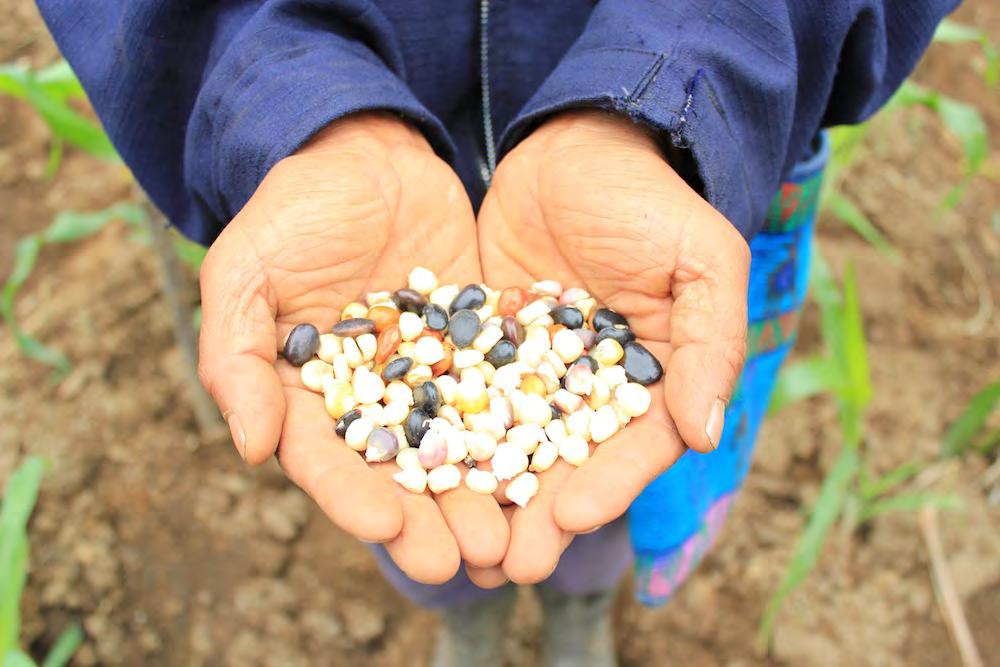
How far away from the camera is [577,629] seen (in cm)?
141

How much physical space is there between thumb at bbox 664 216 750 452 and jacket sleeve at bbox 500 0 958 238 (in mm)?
63

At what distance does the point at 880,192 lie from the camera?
2.06m

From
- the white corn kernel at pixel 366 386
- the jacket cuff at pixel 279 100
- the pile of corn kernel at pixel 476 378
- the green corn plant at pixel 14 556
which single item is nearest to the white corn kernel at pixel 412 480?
the pile of corn kernel at pixel 476 378

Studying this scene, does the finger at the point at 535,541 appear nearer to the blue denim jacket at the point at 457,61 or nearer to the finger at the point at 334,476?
the finger at the point at 334,476

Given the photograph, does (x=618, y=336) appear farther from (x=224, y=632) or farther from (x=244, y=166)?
(x=224, y=632)

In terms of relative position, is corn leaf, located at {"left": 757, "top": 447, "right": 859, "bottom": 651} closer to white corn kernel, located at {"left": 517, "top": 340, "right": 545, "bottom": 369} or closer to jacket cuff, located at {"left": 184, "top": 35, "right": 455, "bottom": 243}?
white corn kernel, located at {"left": 517, "top": 340, "right": 545, "bottom": 369}

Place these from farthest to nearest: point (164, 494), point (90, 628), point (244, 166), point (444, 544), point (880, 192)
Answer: point (880, 192) < point (164, 494) < point (90, 628) < point (244, 166) < point (444, 544)

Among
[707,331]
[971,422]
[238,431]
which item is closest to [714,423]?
[707,331]

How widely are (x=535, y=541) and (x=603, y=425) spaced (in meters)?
0.14

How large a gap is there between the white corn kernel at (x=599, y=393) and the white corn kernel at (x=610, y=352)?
0.02 m

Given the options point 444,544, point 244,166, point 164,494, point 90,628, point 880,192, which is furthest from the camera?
point 880,192

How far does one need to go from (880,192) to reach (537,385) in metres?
1.38

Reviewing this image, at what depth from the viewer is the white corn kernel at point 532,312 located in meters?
1.02

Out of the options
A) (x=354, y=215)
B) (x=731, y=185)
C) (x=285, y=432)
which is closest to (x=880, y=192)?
(x=731, y=185)
